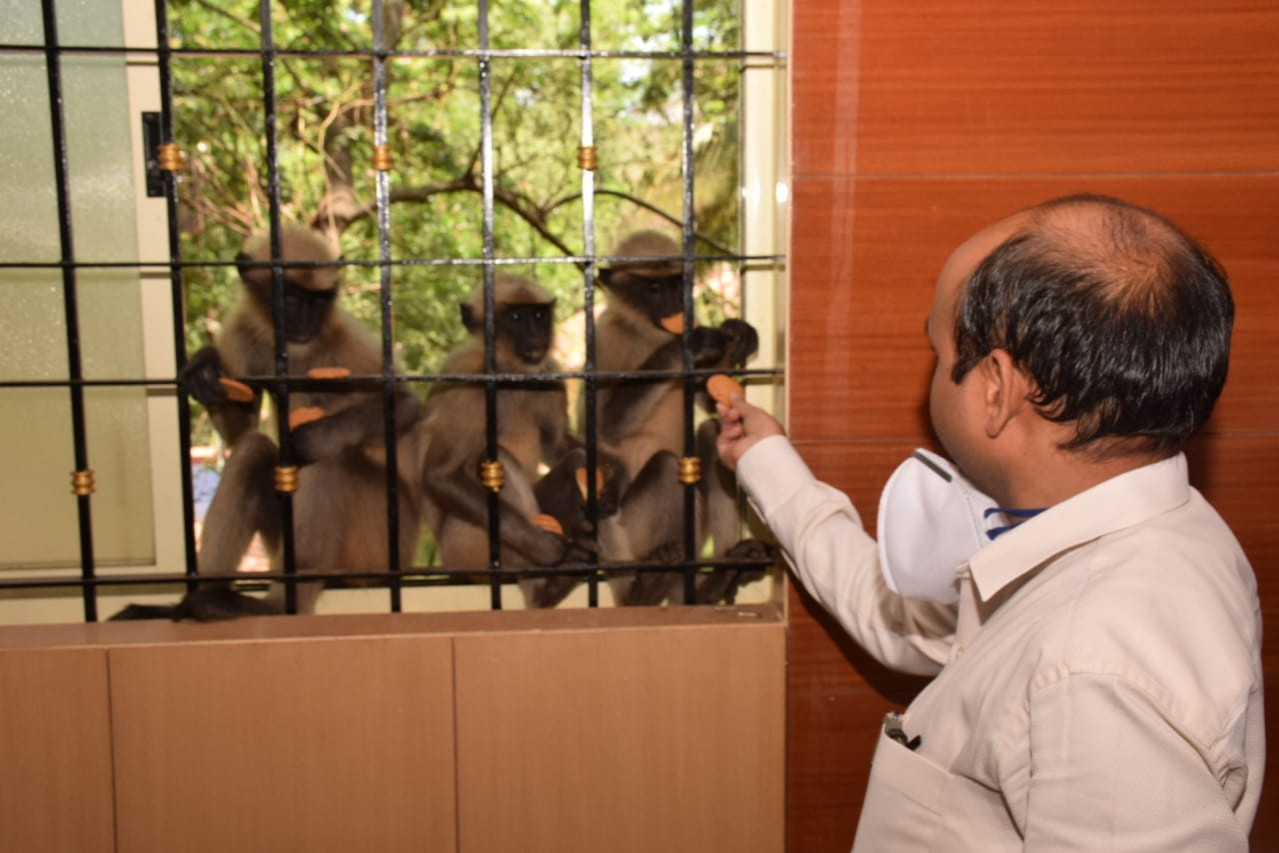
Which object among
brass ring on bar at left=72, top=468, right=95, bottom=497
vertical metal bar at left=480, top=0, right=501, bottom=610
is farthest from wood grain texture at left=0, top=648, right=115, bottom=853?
vertical metal bar at left=480, top=0, right=501, bottom=610

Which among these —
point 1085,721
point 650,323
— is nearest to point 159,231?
point 650,323

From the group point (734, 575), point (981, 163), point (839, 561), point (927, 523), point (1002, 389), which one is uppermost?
point (981, 163)

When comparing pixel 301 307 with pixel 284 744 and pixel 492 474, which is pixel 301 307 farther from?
pixel 284 744

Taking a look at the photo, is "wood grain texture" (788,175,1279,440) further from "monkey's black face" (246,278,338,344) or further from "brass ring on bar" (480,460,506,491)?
"monkey's black face" (246,278,338,344)

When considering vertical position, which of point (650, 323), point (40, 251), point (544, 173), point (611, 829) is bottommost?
point (611, 829)

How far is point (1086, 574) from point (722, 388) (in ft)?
4.57

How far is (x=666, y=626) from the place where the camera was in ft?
7.96

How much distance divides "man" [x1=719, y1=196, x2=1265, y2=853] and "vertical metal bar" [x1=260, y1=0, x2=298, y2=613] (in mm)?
1595

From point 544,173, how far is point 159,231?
80.3 inches

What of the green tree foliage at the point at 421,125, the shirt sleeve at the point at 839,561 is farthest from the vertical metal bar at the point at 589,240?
the green tree foliage at the point at 421,125

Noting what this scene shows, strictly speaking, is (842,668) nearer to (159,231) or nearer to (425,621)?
(425,621)

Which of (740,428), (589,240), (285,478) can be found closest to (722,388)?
(740,428)

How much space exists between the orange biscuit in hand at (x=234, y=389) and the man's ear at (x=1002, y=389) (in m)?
1.88

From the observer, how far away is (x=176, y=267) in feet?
7.98
